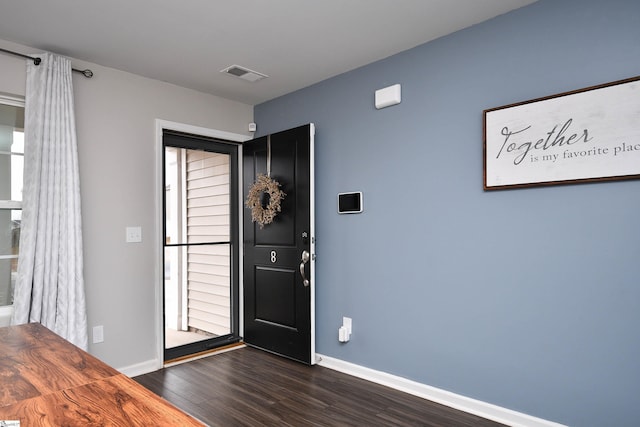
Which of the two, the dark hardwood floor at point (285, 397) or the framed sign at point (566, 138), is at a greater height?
the framed sign at point (566, 138)

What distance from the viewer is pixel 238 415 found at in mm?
2586

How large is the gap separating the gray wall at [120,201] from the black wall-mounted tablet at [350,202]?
5.31ft

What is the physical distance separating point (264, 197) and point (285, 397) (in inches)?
69.4

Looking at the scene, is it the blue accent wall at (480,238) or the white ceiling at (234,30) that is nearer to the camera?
the blue accent wall at (480,238)

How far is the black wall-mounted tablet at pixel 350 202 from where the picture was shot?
329 centimetres

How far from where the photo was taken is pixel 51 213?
9.32 ft

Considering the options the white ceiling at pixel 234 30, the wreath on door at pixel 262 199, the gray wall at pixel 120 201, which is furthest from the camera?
the wreath on door at pixel 262 199

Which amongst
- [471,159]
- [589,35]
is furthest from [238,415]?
[589,35]

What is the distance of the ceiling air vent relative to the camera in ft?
10.8

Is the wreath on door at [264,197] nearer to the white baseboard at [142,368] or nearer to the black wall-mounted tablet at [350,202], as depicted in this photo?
the black wall-mounted tablet at [350,202]

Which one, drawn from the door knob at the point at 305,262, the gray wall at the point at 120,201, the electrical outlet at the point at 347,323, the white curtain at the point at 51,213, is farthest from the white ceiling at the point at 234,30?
the electrical outlet at the point at 347,323

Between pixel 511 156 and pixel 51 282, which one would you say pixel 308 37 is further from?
pixel 51 282

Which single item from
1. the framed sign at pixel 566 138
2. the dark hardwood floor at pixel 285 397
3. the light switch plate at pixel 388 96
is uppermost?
the light switch plate at pixel 388 96

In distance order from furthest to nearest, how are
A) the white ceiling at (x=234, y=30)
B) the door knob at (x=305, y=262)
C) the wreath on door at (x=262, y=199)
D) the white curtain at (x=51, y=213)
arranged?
the wreath on door at (x=262, y=199), the door knob at (x=305, y=262), the white curtain at (x=51, y=213), the white ceiling at (x=234, y=30)
